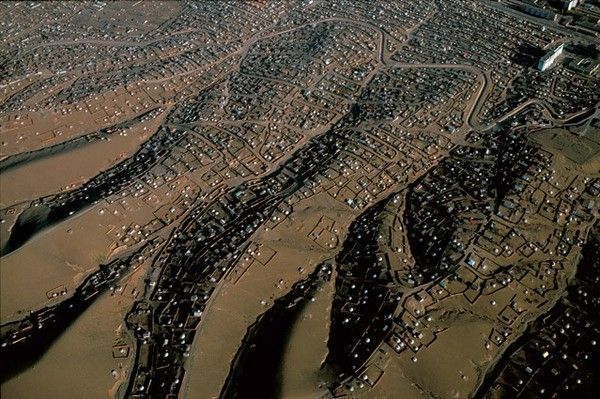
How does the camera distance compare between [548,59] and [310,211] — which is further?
[548,59]

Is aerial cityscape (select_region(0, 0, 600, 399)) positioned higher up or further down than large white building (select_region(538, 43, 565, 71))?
further down

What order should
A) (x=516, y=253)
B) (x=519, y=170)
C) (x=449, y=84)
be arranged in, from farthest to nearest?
(x=449, y=84) → (x=519, y=170) → (x=516, y=253)

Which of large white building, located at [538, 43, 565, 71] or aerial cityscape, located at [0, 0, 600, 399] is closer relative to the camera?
aerial cityscape, located at [0, 0, 600, 399]

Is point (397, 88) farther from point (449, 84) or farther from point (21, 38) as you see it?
point (21, 38)

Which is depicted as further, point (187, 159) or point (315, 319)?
point (187, 159)

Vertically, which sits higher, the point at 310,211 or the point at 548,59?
the point at 548,59

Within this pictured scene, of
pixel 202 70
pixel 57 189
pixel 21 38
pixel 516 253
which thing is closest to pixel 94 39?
pixel 21 38
